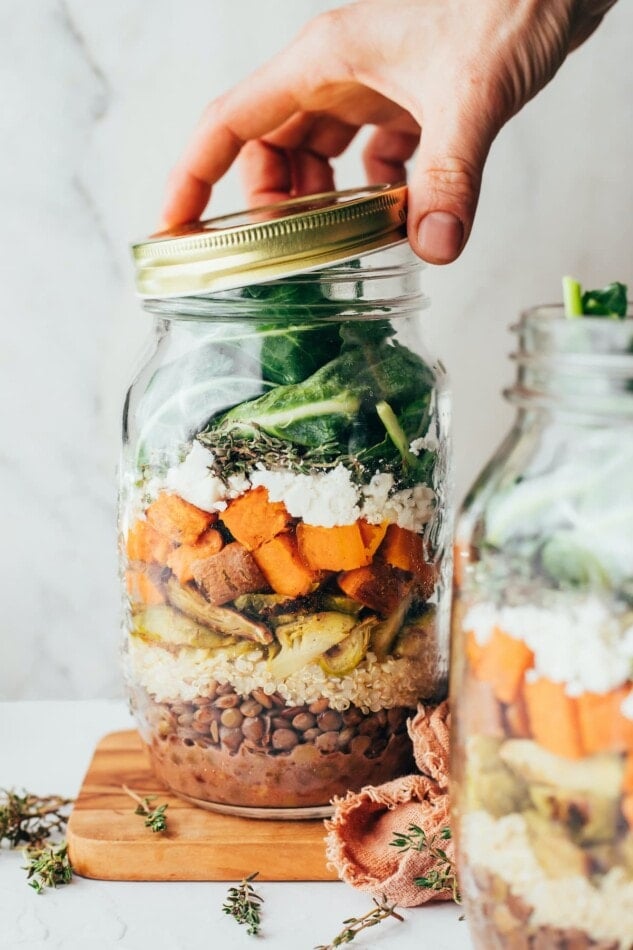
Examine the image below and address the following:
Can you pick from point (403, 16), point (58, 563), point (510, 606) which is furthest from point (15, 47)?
point (510, 606)

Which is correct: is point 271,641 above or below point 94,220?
below

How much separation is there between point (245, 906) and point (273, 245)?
0.45 metres

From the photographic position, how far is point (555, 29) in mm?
838

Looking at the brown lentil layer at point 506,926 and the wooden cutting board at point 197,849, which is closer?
the brown lentil layer at point 506,926

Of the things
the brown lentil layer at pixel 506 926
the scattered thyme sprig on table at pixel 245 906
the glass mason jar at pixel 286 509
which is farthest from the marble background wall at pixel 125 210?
the brown lentil layer at pixel 506 926

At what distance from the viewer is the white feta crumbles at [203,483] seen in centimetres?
76

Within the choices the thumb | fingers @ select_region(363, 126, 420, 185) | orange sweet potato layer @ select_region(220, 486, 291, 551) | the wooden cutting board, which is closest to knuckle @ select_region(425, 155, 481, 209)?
the thumb

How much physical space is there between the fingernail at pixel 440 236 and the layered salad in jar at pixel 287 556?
82 millimetres

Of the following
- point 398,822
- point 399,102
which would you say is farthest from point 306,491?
point 399,102

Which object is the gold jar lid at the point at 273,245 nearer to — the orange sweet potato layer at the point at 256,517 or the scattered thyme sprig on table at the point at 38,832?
the orange sweet potato layer at the point at 256,517

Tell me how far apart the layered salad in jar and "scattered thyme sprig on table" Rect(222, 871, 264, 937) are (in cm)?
7

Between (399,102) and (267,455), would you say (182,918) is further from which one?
(399,102)

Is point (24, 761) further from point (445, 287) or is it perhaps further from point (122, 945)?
point (445, 287)

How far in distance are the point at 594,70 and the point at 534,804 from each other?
0.78m
